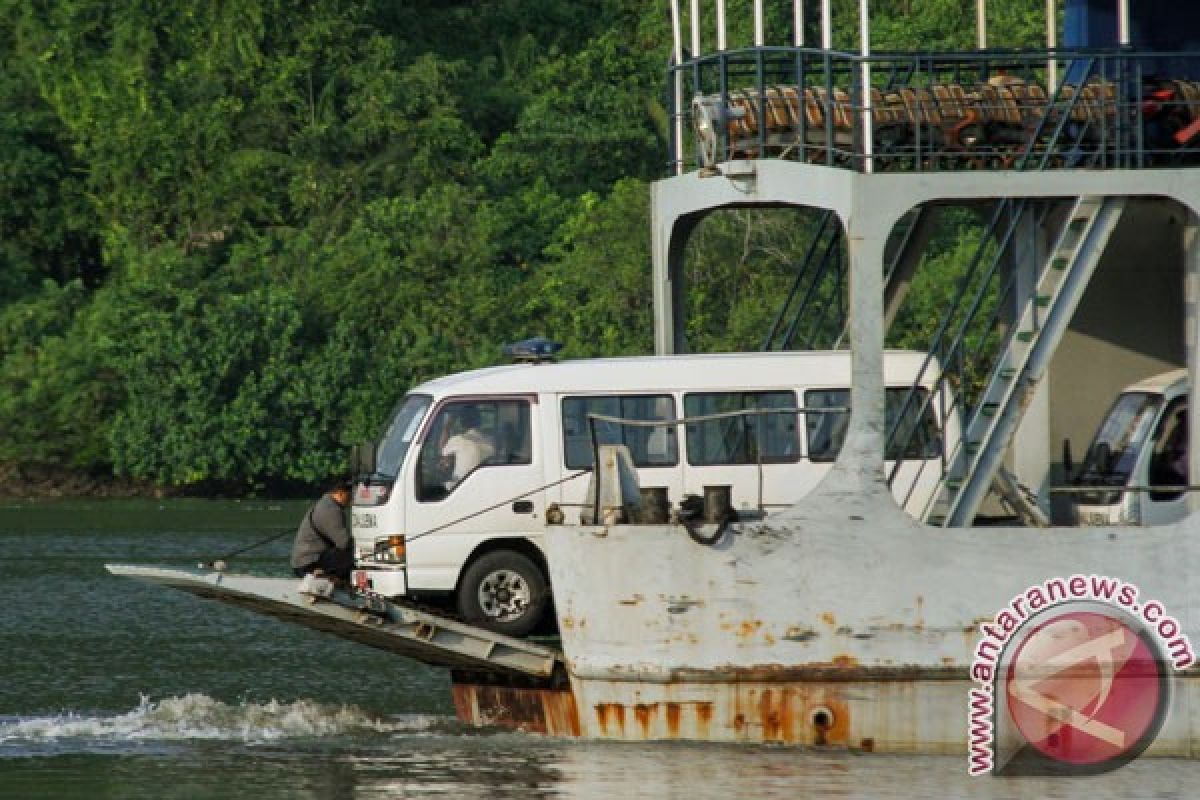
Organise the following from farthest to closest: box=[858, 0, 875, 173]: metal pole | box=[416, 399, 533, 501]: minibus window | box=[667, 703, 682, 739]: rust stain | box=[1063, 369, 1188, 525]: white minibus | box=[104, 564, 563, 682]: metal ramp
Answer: box=[416, 399, 533, 501]: minibus window, box=[104, 564, 563, 682]: metal ramp, box=[1063, 369, 1188, 525]: white minibus, box=[858, 0, 875, 173]: metal pole, box=[667, 703, 682, 739]: rust stain

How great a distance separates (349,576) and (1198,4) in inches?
304

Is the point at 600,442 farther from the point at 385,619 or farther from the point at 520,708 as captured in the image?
the point at 385,619

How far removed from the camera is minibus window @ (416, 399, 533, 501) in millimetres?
20031

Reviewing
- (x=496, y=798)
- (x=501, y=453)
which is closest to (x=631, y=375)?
(x=501, y=453)

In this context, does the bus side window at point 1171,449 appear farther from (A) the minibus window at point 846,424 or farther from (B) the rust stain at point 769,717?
(B) the rust stain at point 769,717

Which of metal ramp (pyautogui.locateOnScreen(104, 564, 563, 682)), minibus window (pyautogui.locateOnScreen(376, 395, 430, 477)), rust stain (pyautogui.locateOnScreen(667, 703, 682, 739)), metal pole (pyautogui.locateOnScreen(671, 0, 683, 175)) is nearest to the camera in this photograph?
rust stain (pyautogui.locateOnScreen(667, 703, 682, 739))

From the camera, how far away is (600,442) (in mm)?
19797

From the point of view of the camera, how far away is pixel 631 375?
A: 20156mm

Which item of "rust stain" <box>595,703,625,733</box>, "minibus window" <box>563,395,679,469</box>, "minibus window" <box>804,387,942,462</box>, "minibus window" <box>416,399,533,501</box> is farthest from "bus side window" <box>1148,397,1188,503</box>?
"minibus window" <box>416,399,533,501</box>

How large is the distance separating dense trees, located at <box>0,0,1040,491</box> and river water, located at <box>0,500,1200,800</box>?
2544 cm

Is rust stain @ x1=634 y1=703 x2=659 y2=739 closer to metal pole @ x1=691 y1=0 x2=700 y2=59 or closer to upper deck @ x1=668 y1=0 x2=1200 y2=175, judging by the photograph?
upper deck @ x1=668 y1=0 x2=1200 y2=175

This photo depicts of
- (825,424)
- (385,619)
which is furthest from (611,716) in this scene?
(825,424)

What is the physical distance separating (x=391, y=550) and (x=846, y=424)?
3.43m

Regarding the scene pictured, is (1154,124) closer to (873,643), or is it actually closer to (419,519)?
(873,643)
